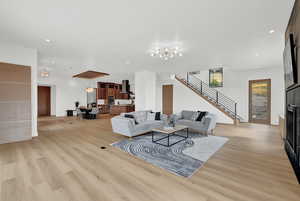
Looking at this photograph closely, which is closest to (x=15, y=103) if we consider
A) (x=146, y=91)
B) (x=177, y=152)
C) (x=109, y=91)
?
(x=177, y=152)

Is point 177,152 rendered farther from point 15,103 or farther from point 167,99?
point 167,99

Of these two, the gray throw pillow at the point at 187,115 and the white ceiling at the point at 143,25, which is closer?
the white ceiling at the point at 143,25

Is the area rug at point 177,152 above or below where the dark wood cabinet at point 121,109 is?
below

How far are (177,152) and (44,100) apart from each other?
Result: 1068cm

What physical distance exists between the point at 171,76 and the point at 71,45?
650 centimetres

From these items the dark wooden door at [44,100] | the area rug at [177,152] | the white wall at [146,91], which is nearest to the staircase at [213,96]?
the white wall at [146,91]

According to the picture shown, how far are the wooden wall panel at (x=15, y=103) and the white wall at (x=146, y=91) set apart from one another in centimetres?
506

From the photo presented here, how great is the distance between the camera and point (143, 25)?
306 centimetres

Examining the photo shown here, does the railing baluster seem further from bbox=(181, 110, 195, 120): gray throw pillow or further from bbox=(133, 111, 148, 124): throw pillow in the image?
bbox=(133, 111, 148, 124): throw pillow

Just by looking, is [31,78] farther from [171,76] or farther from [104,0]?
[171,76]

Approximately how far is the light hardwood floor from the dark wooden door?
7575mm

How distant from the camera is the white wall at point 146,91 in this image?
8102 millimetres

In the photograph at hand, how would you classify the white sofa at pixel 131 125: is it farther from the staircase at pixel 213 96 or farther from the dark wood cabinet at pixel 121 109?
the dark wood cabinet at pixel 121 109

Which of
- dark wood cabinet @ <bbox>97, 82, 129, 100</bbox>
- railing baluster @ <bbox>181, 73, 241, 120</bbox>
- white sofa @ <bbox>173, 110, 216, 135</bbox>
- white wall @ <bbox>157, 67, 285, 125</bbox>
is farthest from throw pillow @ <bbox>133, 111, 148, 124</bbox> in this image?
dark wood cabinet @ <bbox>97, 82, 129, 100</bbox>
